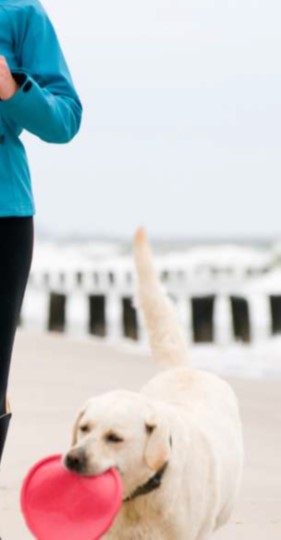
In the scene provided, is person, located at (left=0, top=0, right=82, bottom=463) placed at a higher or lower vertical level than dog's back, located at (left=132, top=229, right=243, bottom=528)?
higher

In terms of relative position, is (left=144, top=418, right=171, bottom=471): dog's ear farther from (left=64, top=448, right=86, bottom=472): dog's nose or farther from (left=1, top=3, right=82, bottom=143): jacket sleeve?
(left=1, top=3, right=82, bottom=143): jacket sleeve

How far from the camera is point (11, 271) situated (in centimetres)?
397

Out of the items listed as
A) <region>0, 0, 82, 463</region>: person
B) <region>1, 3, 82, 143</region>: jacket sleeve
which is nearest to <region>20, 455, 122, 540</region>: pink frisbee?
<region>0, 0, 82, 463</region>: person

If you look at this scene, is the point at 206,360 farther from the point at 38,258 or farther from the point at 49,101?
the point at 38,258

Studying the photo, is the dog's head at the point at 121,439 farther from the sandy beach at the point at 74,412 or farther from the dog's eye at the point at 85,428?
the sandy beach at the point at 74,412

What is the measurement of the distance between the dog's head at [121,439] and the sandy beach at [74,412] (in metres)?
1.14

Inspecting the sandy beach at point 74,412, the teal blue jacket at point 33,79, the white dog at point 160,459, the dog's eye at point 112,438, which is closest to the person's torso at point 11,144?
the teal blue jacket at point 33,79

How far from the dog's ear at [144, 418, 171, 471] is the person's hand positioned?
1089mm

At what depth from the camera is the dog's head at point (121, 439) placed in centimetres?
353

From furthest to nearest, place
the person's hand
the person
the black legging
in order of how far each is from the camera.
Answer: the black legging → the person → the person's hand

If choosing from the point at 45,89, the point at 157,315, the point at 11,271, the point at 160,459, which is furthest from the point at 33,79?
the point at 157,315

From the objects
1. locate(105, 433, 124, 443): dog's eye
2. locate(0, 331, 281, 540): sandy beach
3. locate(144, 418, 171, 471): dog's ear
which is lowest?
locate(0, 331, 281, 540): sandy beach

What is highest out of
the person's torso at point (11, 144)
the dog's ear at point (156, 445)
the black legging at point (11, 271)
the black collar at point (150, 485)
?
the person's torso at point (11, 144)

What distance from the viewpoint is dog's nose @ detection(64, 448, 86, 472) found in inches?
139
